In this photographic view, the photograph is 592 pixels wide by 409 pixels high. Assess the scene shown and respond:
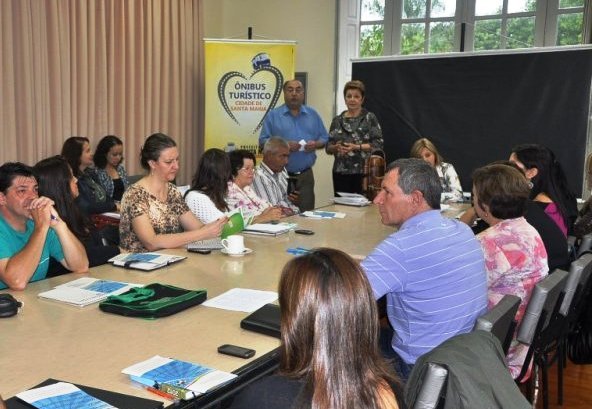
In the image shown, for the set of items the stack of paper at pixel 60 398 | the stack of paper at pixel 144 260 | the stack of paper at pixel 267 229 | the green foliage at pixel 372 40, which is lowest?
the stack of paper at pixel 267 229

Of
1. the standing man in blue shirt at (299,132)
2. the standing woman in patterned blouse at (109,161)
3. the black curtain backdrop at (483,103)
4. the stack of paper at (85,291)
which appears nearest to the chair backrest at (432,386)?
the stack of paper at (85,291)

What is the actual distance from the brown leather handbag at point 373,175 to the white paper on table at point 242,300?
10.8ft

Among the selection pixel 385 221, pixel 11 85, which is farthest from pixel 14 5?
pixel 385 221

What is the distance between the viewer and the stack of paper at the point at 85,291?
6.93 feet

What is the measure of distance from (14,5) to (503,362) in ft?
16.8

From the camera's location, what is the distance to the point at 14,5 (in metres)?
5.11

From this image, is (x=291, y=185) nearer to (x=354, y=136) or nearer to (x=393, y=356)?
(x=354, y=136)

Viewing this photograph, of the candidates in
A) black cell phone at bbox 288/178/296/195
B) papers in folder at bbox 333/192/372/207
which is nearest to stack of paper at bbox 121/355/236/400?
papers in folder at bbox 333/192/372/207

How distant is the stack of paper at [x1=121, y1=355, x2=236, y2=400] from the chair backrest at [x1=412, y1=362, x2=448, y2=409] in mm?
483

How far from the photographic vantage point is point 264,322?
1.91 metres

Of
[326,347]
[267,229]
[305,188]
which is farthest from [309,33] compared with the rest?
[326,347]

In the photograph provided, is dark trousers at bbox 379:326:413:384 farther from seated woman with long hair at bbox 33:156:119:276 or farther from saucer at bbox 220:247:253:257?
seated woman with long hair at bbox 33:156:119:276

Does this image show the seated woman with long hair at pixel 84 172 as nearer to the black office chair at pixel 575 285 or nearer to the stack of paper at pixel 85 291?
the stack of paper at pixel 85 291

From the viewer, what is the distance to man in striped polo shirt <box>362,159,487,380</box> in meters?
2.05
